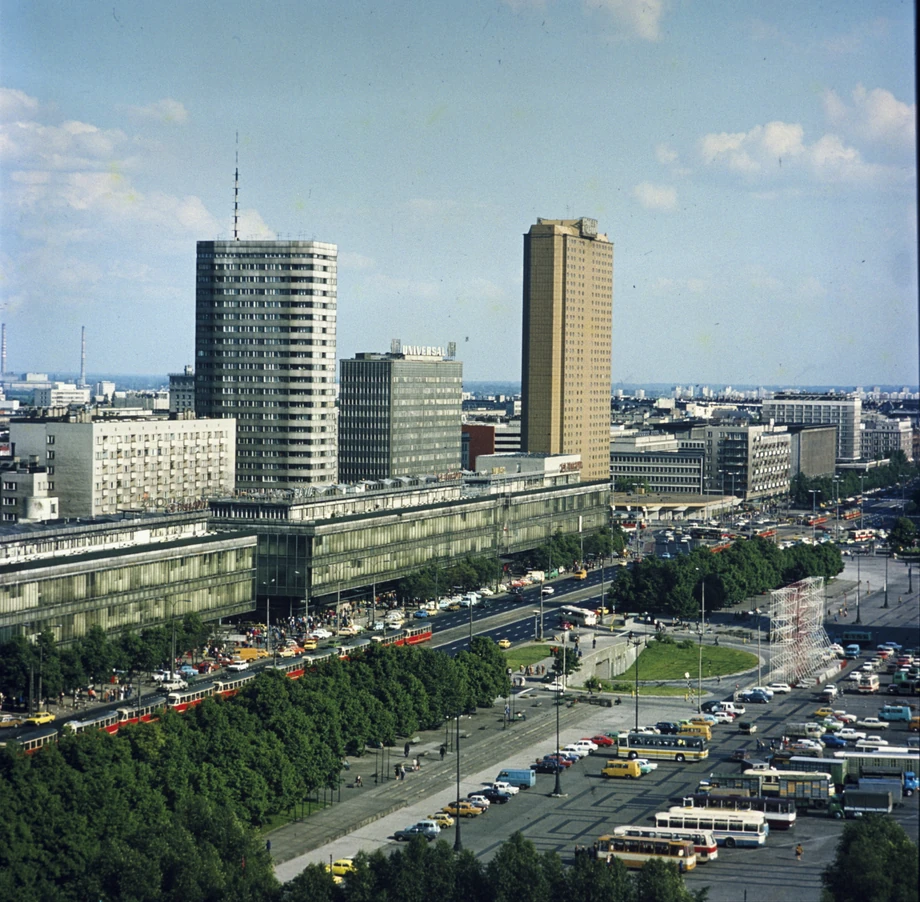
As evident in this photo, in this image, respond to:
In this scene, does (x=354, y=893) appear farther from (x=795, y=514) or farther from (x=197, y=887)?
(x=795, y=514)

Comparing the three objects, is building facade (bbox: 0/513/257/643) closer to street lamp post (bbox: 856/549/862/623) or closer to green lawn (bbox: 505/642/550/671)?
green lawn (bbox: 505/642/550/671)

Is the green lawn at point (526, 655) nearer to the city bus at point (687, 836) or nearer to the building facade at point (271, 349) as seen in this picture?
the city bus at point (687, 836)

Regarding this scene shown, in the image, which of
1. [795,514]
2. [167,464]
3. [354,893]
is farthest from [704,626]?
[795,514]

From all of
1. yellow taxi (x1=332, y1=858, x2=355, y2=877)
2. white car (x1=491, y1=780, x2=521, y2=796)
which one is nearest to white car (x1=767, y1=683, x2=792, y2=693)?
white car (x1=491, y1=780, x2=521, y2=796)

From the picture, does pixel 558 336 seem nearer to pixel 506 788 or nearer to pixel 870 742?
pixel 870 742

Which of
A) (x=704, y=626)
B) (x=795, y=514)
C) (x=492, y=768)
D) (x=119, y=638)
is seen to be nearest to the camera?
(x=492, y=768)

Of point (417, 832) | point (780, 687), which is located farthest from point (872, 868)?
point (780, 687)
